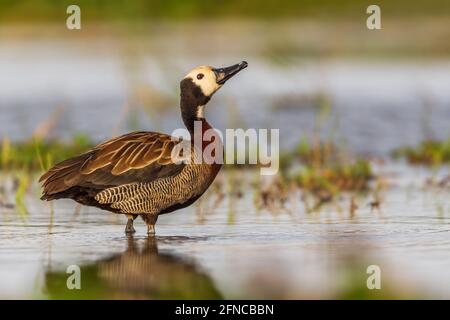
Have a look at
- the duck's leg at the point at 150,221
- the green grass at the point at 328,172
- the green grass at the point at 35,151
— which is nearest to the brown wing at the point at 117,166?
the duck's leg at the point at 150,221

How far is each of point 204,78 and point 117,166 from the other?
3.94ft

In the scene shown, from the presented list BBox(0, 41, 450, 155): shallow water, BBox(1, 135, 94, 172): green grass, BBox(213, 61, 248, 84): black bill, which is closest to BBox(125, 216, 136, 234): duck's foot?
BBox(213, 61, 248, 84): black bill

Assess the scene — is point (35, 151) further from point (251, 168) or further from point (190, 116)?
point (190, 116)

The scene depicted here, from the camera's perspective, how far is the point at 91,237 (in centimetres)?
1034

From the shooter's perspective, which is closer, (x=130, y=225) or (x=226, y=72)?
(x=130, y=225)

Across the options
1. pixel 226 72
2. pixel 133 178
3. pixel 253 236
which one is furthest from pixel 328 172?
pixel 133 178

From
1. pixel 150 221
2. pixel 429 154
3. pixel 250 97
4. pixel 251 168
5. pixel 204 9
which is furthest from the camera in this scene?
pixel 250 97

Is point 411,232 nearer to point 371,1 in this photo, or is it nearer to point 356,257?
point 356,257

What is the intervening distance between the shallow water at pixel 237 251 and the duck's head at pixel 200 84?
984mm

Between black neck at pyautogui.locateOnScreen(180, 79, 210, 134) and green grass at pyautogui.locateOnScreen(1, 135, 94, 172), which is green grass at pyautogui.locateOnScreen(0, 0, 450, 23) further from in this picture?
green grass at pyautogui.locateOnScreen(1, 135, 94, 172)

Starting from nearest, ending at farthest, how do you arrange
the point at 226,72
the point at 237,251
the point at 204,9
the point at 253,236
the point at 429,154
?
the point at 237,251
the point at 253,236
the point at 226,72
the point at 204,9
the point at 429,154

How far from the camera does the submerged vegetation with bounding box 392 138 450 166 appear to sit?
14.5 meters

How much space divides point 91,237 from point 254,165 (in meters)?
4.14

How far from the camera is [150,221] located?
10.7 meters
